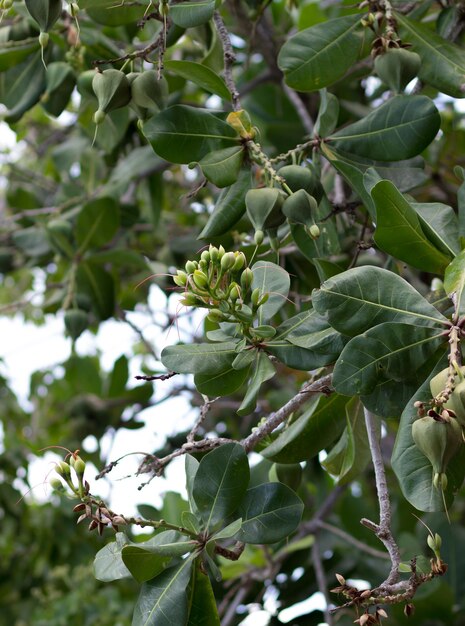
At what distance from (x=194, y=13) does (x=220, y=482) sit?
791 millimetres

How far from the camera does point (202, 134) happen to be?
4.85 ft

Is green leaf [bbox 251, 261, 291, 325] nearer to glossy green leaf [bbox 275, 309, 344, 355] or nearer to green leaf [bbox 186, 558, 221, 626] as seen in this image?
glossy green leaf [bbox 275, 309, 344, 355]

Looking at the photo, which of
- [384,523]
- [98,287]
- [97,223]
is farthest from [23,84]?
[384,523]

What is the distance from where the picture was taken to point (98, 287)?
8.35ft

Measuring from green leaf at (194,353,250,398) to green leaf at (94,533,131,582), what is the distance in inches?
9.9

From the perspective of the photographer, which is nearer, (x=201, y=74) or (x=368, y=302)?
(x=368, y=302)

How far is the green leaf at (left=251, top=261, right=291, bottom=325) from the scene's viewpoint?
52.3 inches

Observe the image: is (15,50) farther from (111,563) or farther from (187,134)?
(111,563)

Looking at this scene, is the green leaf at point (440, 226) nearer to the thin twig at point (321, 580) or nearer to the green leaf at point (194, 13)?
the green leaf at point (194, 13)

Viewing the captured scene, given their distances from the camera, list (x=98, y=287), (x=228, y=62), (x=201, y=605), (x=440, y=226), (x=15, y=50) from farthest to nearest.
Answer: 1. (x=98, y=287)
2. (x=15, y=50)
3. (x=228, y=62)
4. (x=440, y=226)
5. (x=201, y=605)

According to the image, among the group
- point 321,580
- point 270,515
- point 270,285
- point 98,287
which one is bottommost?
point 321,580

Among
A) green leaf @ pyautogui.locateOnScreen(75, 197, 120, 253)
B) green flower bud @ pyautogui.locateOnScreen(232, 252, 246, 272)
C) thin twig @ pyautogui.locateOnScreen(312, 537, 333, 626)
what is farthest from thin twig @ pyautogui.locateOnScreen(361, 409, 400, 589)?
green leaf @ pyautogui.locateOnScreen(75, 197, 120, 253)

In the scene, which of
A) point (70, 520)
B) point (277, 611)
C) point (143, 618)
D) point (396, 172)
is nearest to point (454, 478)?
point (143, 618)

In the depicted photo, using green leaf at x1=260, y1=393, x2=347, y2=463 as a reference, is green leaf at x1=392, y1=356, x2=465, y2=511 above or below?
above
